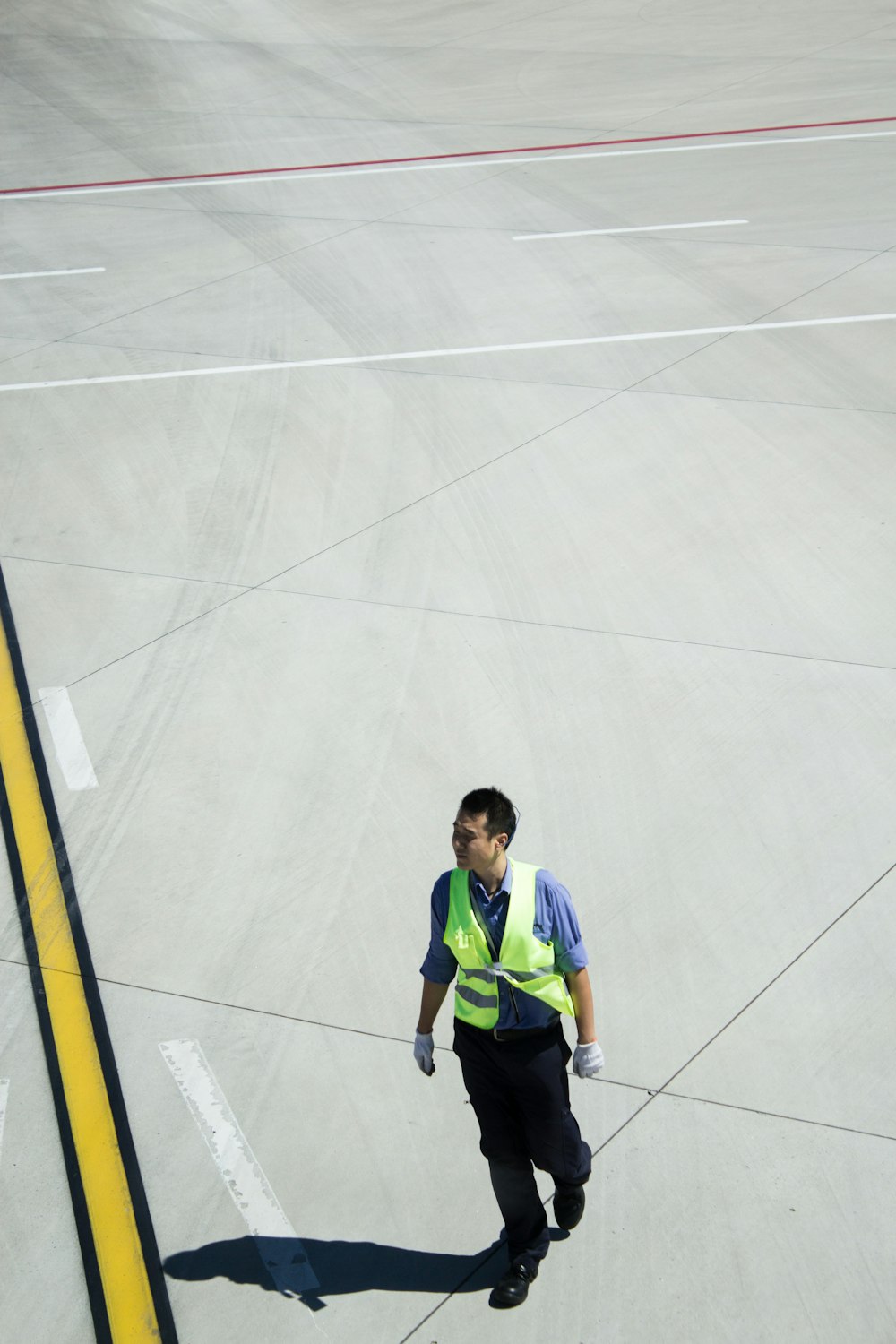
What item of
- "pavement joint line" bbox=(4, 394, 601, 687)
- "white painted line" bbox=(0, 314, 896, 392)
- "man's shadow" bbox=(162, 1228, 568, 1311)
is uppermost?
"white painted line" bbox=(0, 314, 896, 392)

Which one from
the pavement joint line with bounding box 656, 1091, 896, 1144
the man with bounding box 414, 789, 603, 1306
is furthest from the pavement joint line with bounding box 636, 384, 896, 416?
the man with bounding box 414, 789, 603, 1306

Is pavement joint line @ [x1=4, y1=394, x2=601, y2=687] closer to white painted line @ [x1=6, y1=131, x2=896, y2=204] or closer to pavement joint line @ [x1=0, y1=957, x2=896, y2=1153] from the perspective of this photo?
pavement joint line @ [x1=0, y1=957, x2=896, y2=1153]

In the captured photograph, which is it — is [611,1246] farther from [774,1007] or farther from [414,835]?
[414,835]

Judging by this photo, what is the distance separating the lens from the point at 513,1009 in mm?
4020

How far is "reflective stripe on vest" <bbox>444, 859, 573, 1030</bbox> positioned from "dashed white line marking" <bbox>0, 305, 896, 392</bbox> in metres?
8.20

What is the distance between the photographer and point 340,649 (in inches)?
300

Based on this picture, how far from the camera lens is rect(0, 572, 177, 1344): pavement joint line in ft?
14.1

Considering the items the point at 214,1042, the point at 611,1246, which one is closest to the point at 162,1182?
the point at 214,1042

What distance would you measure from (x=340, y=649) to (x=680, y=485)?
303 cm

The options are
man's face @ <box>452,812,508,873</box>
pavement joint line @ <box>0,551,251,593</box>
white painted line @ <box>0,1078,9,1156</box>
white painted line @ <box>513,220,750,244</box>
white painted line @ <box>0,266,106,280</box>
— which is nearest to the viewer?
man's face @ <box>452,812,508,873</box>

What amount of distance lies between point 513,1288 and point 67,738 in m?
4.01

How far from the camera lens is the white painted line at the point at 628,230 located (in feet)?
46.3

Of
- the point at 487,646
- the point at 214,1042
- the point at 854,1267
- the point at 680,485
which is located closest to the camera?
the point at 854,1267

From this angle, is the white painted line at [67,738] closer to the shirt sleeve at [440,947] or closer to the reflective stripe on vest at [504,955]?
the shirt sleeve at [440,947]
